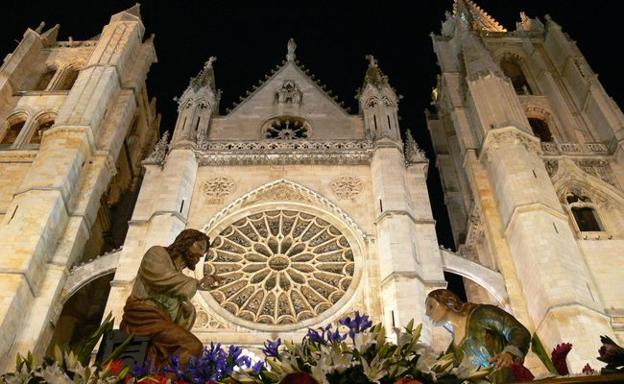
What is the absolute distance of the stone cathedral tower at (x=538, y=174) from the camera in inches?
408

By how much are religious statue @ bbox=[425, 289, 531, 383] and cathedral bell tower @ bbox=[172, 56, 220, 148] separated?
34.0 feet

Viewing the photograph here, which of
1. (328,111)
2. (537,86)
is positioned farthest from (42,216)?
(537,86)

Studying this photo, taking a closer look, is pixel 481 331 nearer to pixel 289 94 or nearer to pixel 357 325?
pixel 357 325

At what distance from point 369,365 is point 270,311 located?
27.5 ft

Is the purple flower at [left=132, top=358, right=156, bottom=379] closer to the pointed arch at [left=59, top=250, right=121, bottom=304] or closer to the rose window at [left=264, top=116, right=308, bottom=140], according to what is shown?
the pointed arch at [left=59, top=250, right=121, bottom=304]

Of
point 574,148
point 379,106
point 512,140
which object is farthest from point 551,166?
point 379,106

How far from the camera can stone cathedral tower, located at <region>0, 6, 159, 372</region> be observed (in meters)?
10.7

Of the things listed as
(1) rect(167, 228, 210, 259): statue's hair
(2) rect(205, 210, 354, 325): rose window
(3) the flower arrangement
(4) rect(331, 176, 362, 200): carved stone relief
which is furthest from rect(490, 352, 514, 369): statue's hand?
(4) rect(331, 176, 362, 200): carved stone relief

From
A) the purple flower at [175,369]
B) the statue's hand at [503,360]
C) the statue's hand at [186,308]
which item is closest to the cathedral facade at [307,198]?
the statue's hand at [186,308]

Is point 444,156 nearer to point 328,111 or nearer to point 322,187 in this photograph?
point 328,111

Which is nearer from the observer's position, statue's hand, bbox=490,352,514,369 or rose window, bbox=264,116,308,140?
statue's hand, bbox=490,352,514,369

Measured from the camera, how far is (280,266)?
11828mm

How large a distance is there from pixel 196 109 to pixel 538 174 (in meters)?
7.96

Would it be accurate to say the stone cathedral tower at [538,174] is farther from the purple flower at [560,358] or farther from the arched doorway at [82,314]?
the arched doorway at [82,314]
